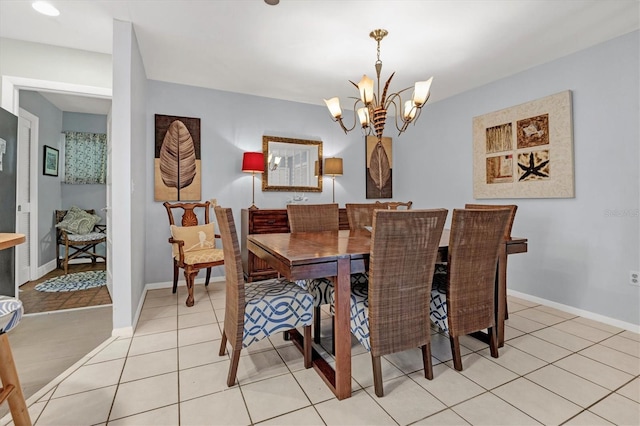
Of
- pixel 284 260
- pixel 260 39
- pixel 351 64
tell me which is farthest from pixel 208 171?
pixel 284 260

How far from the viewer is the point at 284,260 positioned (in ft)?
5.04

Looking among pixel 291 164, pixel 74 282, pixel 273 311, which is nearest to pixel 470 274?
pixel 273 311

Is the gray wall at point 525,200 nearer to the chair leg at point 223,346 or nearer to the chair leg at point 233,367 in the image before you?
the chair leg at point 223,346

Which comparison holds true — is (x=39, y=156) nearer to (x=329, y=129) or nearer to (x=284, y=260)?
(x=329, y=129)

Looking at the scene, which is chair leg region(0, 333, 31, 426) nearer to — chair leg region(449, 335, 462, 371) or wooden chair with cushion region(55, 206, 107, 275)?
chair leg region(449, 335, 462, 371)

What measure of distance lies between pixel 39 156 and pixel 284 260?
4.56 m

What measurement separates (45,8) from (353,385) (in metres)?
3.38

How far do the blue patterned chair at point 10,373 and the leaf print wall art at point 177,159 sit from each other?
2.51 m


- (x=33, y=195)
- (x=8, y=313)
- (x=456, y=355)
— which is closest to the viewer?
(x=8, y=313)

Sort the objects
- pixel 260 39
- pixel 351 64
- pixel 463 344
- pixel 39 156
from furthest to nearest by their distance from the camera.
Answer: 1. pixel 39 156
2. pixel 351 64
3. pixel 260 39
4. pixel 463 344

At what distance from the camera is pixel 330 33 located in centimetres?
253

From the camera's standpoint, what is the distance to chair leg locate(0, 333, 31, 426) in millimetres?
1211

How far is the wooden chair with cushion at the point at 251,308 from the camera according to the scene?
65.0 inches

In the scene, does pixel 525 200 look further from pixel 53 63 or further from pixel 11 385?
pixel 53 63
